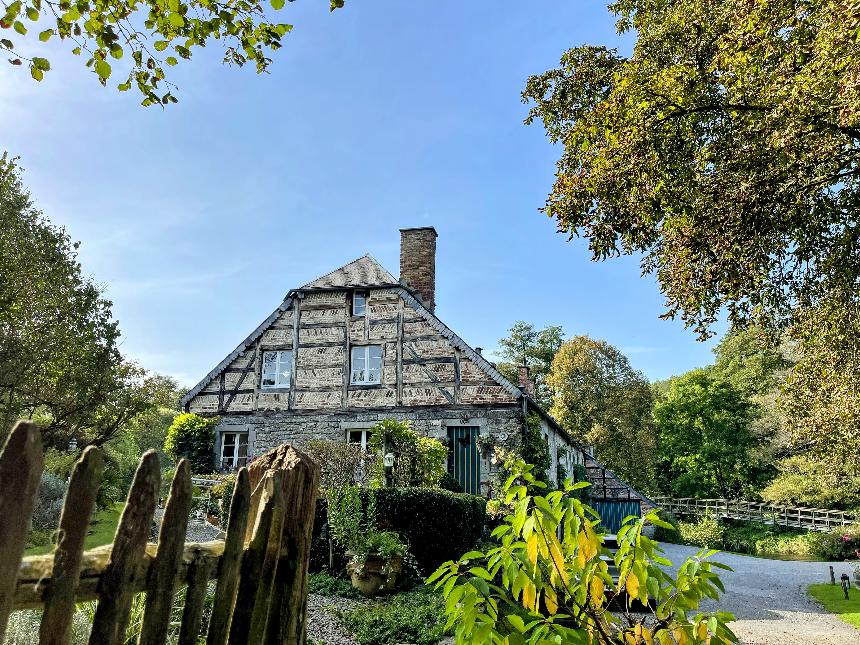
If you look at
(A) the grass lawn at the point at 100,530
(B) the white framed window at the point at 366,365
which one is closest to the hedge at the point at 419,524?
(A) the grass lawn at the point at 100,530

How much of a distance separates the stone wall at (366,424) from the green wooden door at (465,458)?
0.16 metres

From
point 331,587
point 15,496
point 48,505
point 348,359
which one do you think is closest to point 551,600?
point 15,496

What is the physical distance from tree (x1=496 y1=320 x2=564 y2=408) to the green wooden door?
81.4 feet

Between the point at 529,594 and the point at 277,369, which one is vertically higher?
the point at 277,369

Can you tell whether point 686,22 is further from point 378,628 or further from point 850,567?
point 850,567

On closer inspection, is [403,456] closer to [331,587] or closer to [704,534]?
[331,587]

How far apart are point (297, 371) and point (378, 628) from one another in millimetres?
12490

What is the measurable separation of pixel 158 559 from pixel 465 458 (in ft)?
51.7

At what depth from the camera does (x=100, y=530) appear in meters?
13.7

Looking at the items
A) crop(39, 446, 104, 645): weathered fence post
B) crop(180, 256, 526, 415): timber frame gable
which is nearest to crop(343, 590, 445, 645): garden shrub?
crop(39, 446, 104, 645): weathered fence post

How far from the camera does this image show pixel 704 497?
35.9m

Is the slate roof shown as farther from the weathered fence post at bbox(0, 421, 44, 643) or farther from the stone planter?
the weathered fence post at bbox(0, 421, 44, 643)

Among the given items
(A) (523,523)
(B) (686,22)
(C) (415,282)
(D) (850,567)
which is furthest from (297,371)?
(D) (850,567)

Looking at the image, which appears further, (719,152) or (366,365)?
(366,365)
